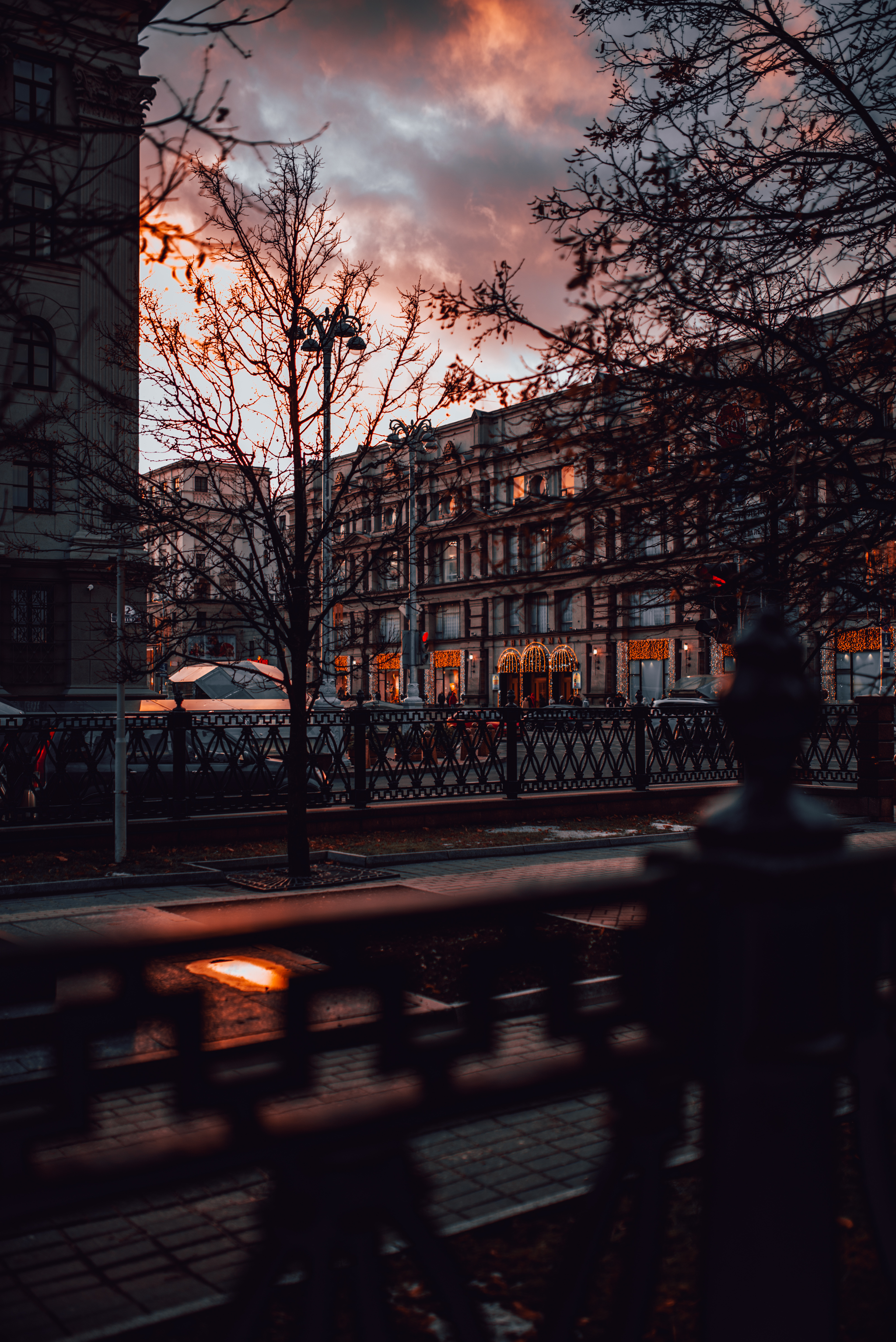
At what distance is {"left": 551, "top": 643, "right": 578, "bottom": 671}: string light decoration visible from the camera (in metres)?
64.1

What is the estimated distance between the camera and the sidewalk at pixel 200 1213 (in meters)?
3.35

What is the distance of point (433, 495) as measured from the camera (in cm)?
978

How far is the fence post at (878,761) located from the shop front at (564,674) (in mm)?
44707

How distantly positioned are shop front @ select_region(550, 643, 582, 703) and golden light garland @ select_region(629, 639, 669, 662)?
4.42 metres

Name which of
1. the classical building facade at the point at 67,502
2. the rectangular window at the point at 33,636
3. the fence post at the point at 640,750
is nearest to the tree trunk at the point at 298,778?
the classical building facade at the point at 67,502

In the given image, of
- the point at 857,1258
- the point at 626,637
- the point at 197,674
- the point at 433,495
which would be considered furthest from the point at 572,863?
the point at 626,637

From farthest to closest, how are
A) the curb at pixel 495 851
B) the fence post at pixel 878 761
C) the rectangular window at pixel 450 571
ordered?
1. the rectangular window at pixel 450 571
2. the fence post at pixel 878 761
3. the curb at pixel 495 851

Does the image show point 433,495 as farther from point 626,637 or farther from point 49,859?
point 626,637

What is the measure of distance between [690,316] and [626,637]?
55.1 metres

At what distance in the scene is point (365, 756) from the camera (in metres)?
16.0

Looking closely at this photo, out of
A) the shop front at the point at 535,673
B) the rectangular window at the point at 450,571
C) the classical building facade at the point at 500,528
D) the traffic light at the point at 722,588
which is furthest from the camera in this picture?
the rectangular window at the point at 450,571

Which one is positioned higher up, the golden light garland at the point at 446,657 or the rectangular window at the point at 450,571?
the rectangular window at the point at 450,571

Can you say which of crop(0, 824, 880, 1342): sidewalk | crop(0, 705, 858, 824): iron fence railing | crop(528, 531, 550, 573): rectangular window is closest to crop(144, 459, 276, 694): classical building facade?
crop(0, 705, 858, 824): iron fence railing

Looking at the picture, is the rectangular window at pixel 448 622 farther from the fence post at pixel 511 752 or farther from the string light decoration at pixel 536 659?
the fence post at pixel 511 752
